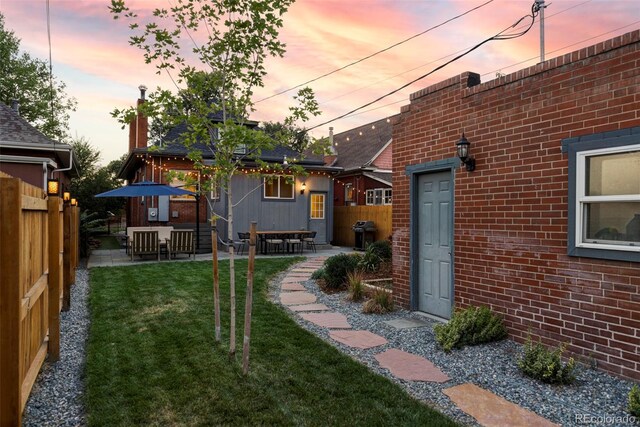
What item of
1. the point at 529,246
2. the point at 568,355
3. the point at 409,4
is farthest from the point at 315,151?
the point at 409,4

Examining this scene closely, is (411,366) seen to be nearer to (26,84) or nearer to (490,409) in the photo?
(490,409)

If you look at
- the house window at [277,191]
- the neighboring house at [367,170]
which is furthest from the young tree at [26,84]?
the neighboring house at [367,170]

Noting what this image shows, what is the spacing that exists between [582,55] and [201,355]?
4.90 metres

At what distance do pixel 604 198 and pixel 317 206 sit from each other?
45.8ft

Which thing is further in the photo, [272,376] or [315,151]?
[315,151]

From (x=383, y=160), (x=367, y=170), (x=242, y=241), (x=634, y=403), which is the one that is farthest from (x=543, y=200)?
(x=383, y=160)

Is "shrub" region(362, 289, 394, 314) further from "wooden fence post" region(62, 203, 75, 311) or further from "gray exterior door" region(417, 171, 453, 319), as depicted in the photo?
"wooden fence post" region(62, 203, 75, 311)

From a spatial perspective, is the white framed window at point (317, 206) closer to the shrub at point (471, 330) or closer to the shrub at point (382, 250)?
the shrub at point (382, 250)

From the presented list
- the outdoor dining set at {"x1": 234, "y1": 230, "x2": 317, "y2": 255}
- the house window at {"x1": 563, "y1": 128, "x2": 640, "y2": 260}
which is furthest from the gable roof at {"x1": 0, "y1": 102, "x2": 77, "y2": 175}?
the house window at {"x1": 563, "y1": 128, "x2": 640, "y2": 260}

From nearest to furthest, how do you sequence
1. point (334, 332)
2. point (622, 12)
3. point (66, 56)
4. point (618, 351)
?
point (618, 351) → point (334, 332) → point (622, 12) → point (66, 56)

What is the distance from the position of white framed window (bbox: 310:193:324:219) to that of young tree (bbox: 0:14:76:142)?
688 inches

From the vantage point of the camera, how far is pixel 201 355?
4273 mm

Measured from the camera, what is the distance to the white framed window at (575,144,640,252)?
369cm

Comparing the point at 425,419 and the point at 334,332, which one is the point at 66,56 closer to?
the point at 334,332
